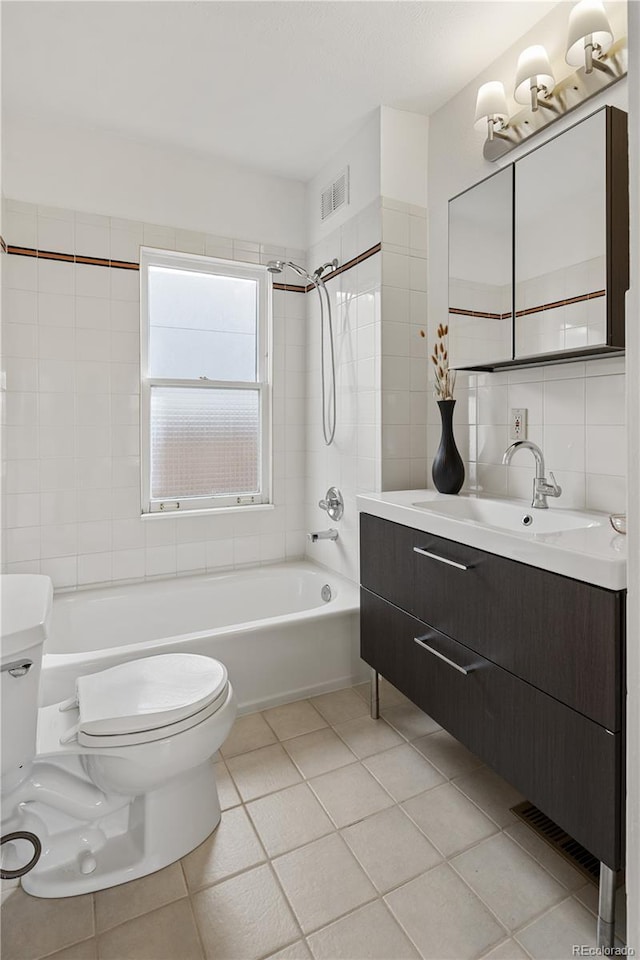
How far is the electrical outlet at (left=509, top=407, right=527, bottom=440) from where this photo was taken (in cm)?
195

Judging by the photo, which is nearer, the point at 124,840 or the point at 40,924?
the point at 40,924

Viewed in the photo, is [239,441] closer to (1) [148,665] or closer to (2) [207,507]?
(2) [207,507]

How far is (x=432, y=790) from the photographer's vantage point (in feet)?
5.52

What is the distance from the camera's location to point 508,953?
3.84 ft

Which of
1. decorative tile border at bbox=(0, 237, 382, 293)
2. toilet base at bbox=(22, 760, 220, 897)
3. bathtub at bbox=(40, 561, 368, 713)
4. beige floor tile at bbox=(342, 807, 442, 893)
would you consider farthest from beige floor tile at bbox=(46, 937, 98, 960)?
decorative tile border at bbox=(0, 237, 382, 293)

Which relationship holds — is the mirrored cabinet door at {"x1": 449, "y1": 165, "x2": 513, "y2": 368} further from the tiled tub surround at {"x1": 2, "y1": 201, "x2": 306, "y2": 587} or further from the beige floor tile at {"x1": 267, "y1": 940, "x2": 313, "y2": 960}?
the beige floor tile at {"x1": 267, "y1": 940, "x2": 313, "y2": 960}

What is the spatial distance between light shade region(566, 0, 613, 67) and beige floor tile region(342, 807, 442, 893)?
2.34m

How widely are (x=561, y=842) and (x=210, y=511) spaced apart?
2.06 m

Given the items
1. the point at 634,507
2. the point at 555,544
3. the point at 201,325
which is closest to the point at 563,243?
the point at 555,544

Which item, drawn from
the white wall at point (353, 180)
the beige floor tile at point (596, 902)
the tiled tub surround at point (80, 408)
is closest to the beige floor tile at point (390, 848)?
the beige floor tile at point (596, 902)

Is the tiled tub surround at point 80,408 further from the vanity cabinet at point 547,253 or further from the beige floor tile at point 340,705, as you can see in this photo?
the vanity cabinet at point 547,253

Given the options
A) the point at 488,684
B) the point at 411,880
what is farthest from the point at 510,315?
the point at 411,880

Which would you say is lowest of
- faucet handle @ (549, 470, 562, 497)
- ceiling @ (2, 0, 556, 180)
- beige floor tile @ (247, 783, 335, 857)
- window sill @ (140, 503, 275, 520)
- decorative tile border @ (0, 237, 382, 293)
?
beige floor tile @ (247, 783, 335, 857)

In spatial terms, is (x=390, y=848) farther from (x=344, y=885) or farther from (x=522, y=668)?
(x=522, y=668)
